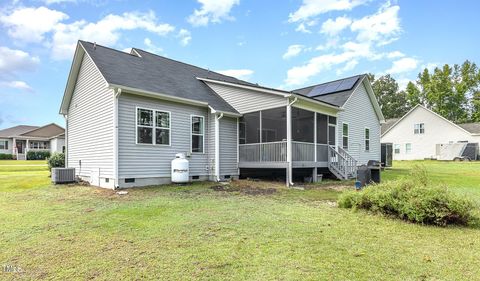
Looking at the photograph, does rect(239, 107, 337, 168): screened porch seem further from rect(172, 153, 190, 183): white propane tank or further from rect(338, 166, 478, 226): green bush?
rect(338, 166, 478, 226): green bush

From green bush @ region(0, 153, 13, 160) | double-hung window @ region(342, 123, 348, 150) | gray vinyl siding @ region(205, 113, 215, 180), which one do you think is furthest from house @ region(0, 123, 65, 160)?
double-hung window @ region(342, 123, 348, 150)

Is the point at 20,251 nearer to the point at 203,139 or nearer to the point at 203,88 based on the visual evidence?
the point at 203,139

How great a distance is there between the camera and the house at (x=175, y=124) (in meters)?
10.2

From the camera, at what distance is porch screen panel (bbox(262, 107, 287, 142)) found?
13.4 m

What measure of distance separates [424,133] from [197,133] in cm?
3275

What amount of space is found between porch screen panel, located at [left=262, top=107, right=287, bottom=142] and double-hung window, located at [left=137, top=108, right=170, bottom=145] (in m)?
4.38

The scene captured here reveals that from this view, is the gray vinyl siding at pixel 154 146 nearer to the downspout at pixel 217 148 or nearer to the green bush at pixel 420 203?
the downspout at pixel 217 148

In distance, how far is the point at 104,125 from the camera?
10430 millimetres

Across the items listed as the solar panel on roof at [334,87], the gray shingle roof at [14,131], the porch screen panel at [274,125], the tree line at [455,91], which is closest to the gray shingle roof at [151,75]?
the porch screen panel at [274,125]

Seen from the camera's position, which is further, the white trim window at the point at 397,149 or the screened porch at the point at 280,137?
the white trim window at the point at 397,149

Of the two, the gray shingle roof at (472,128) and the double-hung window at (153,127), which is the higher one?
the gray shingle roof at (472,128)

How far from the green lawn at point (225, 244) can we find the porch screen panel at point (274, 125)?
689cm

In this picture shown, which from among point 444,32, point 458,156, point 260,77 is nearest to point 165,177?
point 444,32

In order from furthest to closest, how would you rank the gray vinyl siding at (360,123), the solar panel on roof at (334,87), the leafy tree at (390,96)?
the leafy tree at (390,96)
the solar panel on roof at (334,87)
the gray vinyl siding at (360,123)
